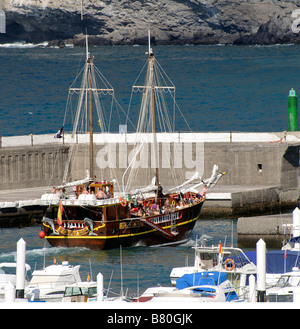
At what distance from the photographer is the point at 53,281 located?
77.2 feet

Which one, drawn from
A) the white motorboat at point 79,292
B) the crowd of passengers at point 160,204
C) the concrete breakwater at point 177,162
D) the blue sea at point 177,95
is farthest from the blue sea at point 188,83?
the white motorboat at point 79,292

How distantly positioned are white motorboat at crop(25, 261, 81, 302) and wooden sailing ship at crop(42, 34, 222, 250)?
28.3 feet

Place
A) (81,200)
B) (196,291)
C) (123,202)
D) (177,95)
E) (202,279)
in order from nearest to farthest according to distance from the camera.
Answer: (196,291), (202,279), (81,200), (123,202), (177,95)

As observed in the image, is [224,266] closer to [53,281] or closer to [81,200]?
[53,281]

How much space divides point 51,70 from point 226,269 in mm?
115484

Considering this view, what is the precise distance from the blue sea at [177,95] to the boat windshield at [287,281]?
180 inches

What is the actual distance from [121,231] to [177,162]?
1018 centimetres

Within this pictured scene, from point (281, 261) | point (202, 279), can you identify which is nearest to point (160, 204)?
point (281, 261)

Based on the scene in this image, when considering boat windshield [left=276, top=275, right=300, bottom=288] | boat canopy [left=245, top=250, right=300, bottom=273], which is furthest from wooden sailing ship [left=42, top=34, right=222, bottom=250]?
boat windshield [left=276, top=275, right=300, bottom=288]

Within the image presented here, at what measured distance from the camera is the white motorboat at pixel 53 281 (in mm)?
22533

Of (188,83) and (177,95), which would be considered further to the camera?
(188,83)

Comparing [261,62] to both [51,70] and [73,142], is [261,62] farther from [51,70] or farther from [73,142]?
[73,142]

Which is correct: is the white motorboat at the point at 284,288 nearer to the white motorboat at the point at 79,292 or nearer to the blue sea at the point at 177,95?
the white motorboat at the point at 79,292

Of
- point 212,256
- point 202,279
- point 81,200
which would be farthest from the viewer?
point 81,200
